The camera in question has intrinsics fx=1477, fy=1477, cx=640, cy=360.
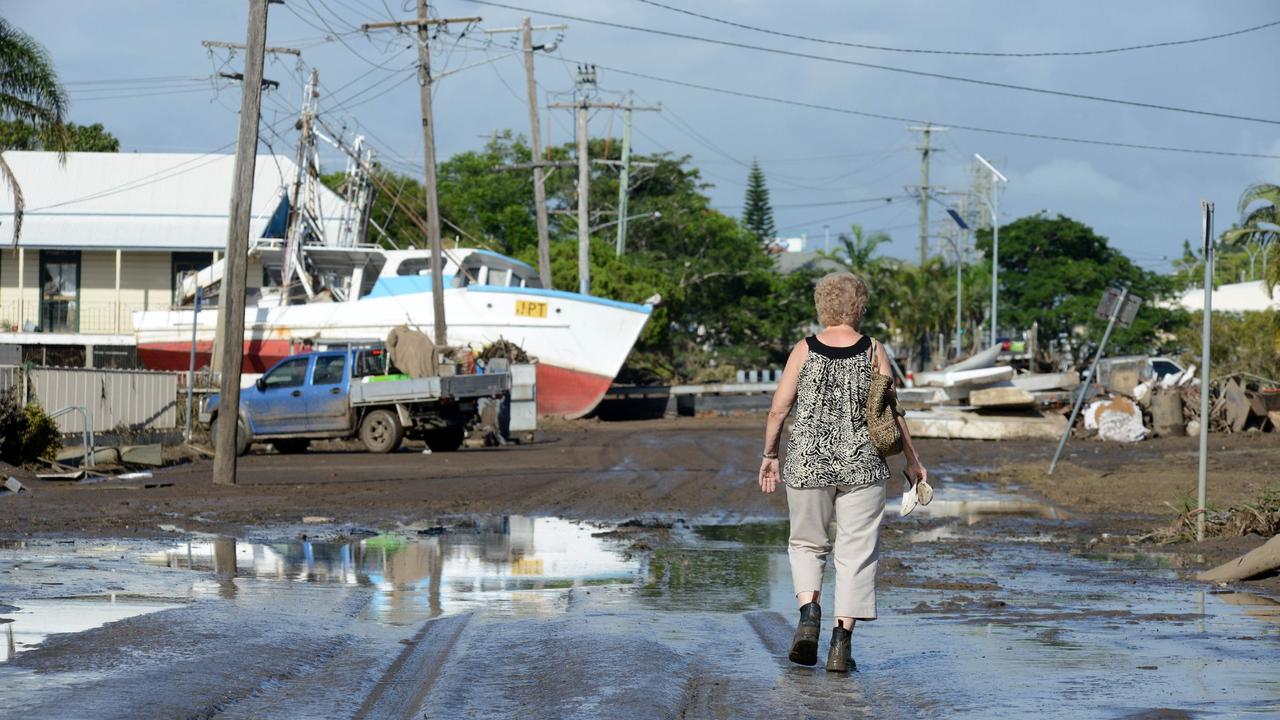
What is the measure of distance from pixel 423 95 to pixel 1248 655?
106ft

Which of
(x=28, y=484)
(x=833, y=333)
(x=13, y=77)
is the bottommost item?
(x=28, y=484)

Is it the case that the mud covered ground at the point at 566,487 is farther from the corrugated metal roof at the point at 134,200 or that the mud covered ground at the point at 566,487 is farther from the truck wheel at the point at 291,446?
the corrugated metal roof at the point at 134,200

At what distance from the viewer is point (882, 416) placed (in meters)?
6.81

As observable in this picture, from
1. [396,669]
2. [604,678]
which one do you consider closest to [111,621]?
[396,669]

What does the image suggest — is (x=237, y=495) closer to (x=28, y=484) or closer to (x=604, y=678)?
(x=28, y=484)

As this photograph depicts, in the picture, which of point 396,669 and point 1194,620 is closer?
point 396,669

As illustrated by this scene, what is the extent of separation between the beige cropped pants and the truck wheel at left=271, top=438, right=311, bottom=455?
831 inches

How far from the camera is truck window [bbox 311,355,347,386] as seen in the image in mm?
25766

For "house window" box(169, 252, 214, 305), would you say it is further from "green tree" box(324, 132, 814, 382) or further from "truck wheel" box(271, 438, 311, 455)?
"truck wheel" box(271, 438, 311, 455)

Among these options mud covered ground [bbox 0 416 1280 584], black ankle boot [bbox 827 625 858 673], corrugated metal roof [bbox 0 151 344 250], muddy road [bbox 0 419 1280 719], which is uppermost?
corrugated metal roof [bbox 0 151 344 250]

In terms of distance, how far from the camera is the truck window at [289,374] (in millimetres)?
25844

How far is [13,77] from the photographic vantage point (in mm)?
27391

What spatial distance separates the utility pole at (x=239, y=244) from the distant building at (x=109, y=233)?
1201 inches

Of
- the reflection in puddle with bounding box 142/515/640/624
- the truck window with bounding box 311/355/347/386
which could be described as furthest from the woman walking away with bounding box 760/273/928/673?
the truck window with bounding box 311/355/347/386
